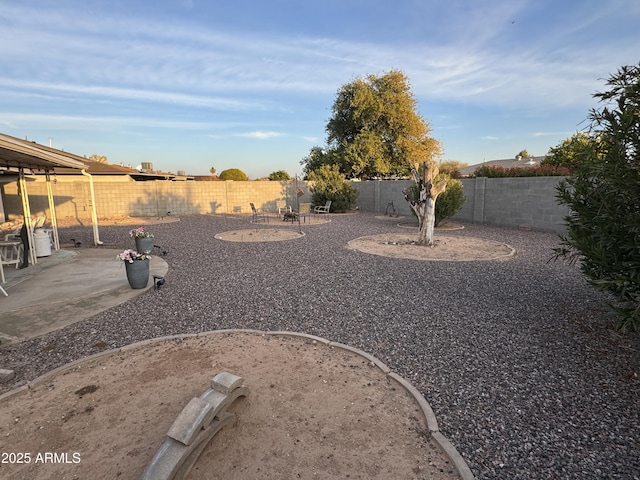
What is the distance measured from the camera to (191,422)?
1881 millimetres

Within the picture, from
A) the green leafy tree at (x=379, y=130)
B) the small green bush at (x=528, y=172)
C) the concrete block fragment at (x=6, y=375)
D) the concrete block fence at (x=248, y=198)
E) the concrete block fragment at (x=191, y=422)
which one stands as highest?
the green leafy tree at (x=379, y=130)

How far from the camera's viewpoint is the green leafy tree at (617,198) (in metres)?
2.87

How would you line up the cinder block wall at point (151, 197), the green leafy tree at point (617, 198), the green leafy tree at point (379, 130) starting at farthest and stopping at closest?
the green leafy tree at point (379, 130), the cinder block wall at point (151, 197), the green leafy tree at point (617, 198)

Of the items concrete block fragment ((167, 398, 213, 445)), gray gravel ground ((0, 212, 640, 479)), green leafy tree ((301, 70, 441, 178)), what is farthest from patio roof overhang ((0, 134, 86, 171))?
green leafy tree ((301, 70, 441, 178))

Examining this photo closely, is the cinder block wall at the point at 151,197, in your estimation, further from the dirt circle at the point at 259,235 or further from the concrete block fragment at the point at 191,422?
the concrete block fragment at the point at 191,422

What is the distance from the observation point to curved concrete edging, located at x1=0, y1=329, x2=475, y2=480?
6.54 feet

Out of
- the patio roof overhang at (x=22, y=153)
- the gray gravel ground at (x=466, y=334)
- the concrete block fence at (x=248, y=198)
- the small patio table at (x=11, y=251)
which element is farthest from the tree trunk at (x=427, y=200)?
the small patio table at (x=11, y=251)

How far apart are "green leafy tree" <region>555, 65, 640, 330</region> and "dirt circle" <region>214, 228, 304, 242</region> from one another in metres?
8.05

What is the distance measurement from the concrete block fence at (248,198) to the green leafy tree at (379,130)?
4.09 metres

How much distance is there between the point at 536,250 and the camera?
838 centimetres

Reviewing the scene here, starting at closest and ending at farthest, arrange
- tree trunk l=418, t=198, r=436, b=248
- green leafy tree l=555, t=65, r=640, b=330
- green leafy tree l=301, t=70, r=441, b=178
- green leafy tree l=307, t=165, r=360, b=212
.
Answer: green leafy tree l=555, t=65, r=640, b=330, tree trunk l=418, t=198, r=436, b=248, green leafy tree l=307, t=165, r=360, b=212, green leafy tree l=301, t=70, r=441, b=178

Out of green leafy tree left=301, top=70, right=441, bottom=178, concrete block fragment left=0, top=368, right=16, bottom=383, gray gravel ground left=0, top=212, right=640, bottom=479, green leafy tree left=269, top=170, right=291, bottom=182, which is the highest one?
green leafy tree left=301, top=70, right=441, bottom=178

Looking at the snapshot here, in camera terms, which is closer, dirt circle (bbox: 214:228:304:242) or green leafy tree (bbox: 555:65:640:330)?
green leafy tree (bbox: 555:65:640:330)

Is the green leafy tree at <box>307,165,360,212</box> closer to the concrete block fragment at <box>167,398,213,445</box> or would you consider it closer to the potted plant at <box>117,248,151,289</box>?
the potted plant at <box>117,248,151,289</box>
